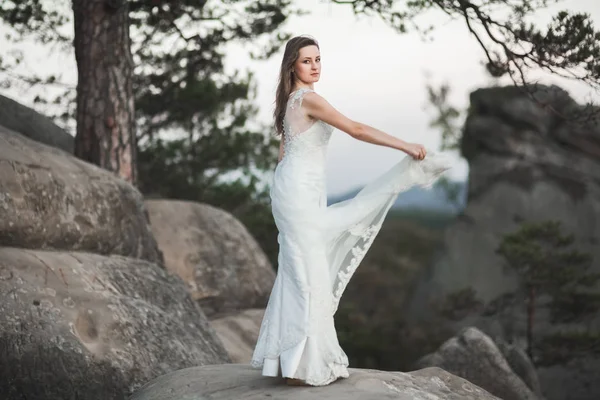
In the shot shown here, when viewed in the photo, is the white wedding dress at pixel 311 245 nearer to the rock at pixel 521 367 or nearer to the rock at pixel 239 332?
the rock at pixel 239 332

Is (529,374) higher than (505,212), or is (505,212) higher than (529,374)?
(505,212)

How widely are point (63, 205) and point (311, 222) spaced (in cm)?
406

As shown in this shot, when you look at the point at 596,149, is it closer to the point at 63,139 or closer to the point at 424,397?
the point at 63,139

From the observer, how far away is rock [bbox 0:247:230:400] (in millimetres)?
7379

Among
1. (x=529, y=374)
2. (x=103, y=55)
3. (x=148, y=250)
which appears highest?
(x=103, y=55)

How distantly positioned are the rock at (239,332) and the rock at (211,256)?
34 cm

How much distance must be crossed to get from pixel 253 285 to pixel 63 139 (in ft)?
11.5

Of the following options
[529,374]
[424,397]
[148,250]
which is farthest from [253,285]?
[424,397]

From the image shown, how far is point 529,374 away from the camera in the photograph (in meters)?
13.6

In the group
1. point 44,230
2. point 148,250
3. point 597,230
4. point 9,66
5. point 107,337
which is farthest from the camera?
point 597,230

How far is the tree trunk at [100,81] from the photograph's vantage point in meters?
11.4

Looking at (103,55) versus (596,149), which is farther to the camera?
(596,149)

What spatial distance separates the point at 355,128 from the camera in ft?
20.1

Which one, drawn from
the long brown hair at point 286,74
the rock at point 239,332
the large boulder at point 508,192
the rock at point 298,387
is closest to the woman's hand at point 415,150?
the long brown hair at point 286,74
